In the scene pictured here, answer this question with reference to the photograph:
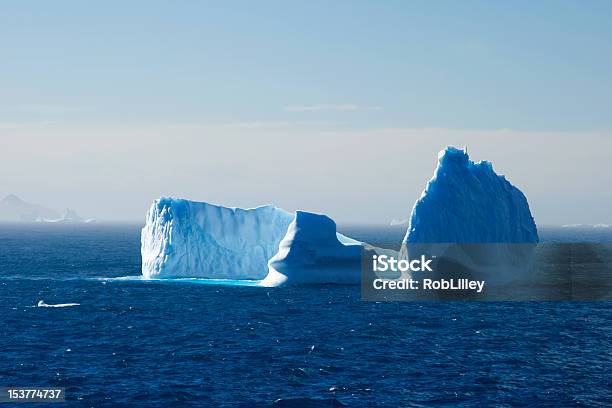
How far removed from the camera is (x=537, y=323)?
46.1 metres

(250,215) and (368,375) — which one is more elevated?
(250,215)

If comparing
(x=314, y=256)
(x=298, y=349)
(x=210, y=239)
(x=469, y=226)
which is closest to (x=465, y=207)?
(x=469, y=226)

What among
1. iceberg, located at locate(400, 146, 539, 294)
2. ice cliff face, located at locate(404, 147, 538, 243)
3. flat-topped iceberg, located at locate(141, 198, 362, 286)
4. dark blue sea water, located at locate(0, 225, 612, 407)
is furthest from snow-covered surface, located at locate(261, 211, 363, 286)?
ice cliff face, located at locate(404, 147, 538, 243)

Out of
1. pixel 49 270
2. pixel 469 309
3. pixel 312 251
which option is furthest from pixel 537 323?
pixel 49 270

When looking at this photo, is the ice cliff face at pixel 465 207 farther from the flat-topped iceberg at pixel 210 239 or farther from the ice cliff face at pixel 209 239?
the ice cliff face at pixel 209 239

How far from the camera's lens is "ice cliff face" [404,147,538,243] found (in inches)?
2112

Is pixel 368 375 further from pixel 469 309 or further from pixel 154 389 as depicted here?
pixel 469 309

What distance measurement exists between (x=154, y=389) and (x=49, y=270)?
5148cm

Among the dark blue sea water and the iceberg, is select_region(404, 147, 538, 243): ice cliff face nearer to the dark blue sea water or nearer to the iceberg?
the iceberg

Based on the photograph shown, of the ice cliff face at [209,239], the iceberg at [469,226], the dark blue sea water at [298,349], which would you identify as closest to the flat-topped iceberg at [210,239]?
the ice cliff face at [209,239]

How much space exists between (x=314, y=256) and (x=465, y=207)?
1134 centimetres

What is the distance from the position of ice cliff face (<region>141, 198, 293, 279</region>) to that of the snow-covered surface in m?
6.09

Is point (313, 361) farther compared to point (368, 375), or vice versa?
point (313, 361)

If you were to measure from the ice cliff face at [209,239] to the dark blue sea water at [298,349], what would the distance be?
5420 millimetres
